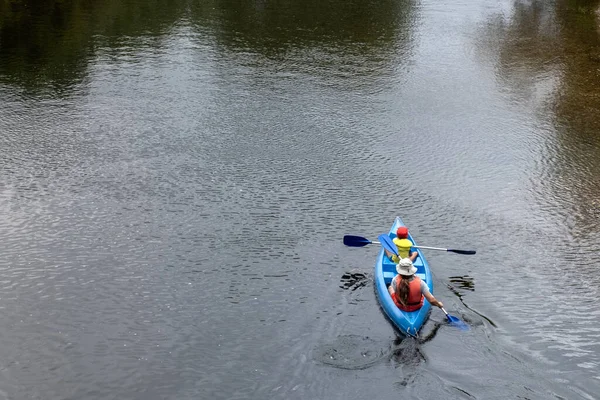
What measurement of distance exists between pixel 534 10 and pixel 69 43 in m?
34.2

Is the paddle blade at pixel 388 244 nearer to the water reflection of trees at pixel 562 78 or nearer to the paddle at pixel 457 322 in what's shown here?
the paddle at pixel 457 322

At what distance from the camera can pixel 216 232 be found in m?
22.0

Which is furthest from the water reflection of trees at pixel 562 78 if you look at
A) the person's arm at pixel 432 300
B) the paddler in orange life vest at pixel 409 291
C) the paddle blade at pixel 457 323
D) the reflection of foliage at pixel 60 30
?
the reflection of foliage at pixel 60 30

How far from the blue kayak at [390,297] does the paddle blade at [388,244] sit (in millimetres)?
346

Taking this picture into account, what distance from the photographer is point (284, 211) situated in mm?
23406

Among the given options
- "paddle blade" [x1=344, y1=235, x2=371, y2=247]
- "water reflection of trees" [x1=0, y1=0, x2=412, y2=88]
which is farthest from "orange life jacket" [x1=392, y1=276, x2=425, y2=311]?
"water reflection of trees" [x1=0, y1=0, x2=412, y2=88]

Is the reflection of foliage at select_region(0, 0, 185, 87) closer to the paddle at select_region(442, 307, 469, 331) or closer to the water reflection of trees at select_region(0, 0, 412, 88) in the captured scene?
the water reflection of trees at select_region(0, 0, 412, 88)

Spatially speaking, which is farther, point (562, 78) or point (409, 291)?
point (562, 78)

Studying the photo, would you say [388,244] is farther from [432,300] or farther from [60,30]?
[60,30]

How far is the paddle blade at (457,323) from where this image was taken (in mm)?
17406

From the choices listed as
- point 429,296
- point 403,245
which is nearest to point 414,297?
point 429,296

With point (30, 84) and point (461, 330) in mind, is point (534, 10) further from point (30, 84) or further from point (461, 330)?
point (461, 330)

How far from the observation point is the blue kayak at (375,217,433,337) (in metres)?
17.1

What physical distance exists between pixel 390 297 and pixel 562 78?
24619 millimetres
